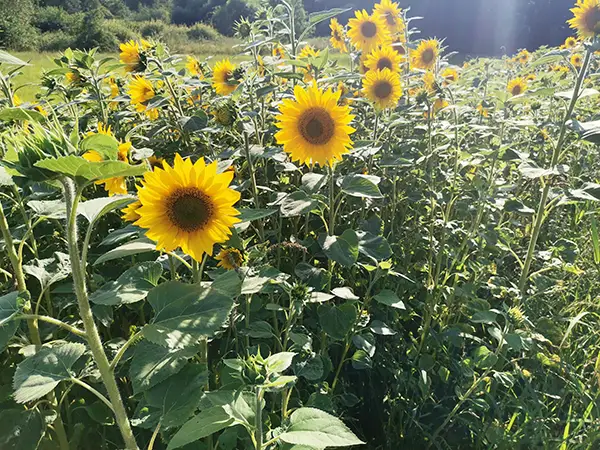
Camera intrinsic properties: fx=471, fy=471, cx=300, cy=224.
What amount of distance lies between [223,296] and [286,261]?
107 cm

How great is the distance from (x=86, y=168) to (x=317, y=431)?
49 centimetres

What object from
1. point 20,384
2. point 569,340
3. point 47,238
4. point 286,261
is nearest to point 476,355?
point 569,340

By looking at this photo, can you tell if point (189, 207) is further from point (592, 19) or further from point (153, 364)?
point (592, 19)

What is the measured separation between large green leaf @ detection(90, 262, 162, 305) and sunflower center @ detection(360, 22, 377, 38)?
7.93ft

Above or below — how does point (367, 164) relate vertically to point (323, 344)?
above

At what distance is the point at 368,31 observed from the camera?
2.85 m

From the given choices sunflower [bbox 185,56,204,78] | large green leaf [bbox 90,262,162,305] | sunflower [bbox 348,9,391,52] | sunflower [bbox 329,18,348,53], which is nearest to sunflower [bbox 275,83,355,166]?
large green leaf [bbox 90,262,162,305]

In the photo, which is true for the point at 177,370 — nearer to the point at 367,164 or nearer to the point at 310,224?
the point at 310,224

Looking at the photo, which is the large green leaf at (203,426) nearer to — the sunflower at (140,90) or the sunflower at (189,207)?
the sunflower at (189,207)

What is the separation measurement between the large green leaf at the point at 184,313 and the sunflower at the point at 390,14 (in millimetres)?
2620

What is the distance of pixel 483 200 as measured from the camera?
1593mm

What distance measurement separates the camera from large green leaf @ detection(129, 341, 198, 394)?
2.44 feet

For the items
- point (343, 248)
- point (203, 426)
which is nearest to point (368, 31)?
point (343, 248)

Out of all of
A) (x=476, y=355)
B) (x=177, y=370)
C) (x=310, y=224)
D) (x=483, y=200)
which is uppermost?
(x=177, y=370)
